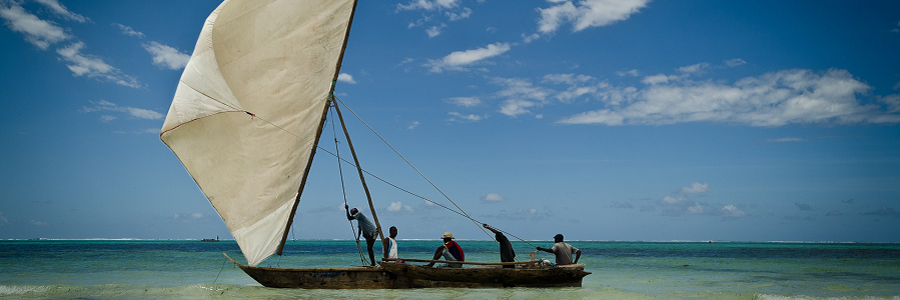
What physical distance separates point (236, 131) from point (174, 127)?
1256mm

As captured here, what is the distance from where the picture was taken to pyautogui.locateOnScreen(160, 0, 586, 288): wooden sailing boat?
504 inches

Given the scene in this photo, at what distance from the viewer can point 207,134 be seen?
12789 millimetres

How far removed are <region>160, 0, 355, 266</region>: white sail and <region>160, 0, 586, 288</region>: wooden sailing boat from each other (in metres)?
0.02

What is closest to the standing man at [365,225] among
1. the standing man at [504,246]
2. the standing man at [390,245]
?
the standing man at [390,245]

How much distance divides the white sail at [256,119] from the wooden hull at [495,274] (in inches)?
116

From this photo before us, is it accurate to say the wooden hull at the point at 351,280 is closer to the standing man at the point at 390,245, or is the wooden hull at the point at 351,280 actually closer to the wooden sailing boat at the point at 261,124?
the wooden sailing boat at the point at 261,124

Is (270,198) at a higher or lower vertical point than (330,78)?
lower

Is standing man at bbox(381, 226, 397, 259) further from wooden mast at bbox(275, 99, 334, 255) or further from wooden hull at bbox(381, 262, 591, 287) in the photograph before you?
wooden mast at bbox(275, 99, 334, 255)

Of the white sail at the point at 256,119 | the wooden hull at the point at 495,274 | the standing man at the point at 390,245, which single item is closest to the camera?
the white sail at the point at 256,119

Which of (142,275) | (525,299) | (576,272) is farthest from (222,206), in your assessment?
(142,275)

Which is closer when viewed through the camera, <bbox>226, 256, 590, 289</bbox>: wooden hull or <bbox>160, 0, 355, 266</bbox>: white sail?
<bbox>160, 0, 355, 266</bbox>: white sail

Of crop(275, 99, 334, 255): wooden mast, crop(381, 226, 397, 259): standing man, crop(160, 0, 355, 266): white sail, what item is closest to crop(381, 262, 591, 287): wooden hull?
crop(381, 226, 397, 259): standing man

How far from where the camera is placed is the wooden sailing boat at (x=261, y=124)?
42.0 ft

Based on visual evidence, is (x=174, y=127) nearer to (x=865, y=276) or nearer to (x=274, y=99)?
(x=274, y=99)
